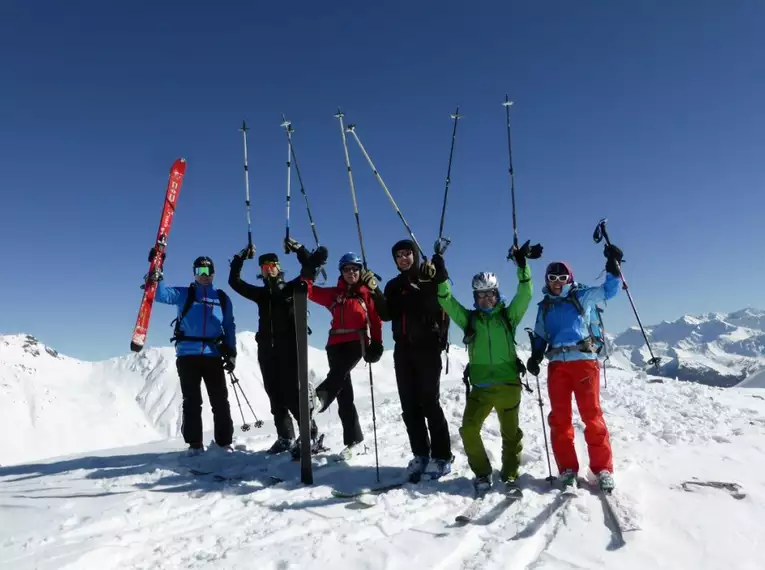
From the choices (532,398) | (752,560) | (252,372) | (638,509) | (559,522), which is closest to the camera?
(752,560)

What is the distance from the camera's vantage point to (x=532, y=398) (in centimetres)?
1231

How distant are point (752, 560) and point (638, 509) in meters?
1.04

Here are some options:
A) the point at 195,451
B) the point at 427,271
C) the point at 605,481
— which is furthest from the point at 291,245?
the point at 605,481

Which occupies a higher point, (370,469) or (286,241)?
(286,241)

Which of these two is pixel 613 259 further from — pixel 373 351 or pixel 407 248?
pixel 373 351

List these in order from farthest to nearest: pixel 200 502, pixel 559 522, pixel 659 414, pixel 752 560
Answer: pixel 659 414 < pixel 200 502 < pixel 559 522 < pixel 752 560

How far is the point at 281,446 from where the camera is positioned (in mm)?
7297

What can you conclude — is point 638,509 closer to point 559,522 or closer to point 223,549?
point 559,522

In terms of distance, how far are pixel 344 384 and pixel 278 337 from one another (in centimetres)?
122

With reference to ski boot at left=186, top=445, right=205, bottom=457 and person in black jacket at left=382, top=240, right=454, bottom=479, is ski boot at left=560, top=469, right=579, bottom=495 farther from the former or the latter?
ski boot at left=186, top=445, right=205, bottom=457

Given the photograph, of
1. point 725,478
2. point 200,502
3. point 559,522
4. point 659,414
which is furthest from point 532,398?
point 200,502

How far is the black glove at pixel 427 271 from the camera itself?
5660mm

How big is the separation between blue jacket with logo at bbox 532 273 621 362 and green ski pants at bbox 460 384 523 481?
796 mm

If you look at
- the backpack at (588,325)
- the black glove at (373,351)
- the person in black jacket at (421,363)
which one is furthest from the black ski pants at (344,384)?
the backpack at (588,325)
